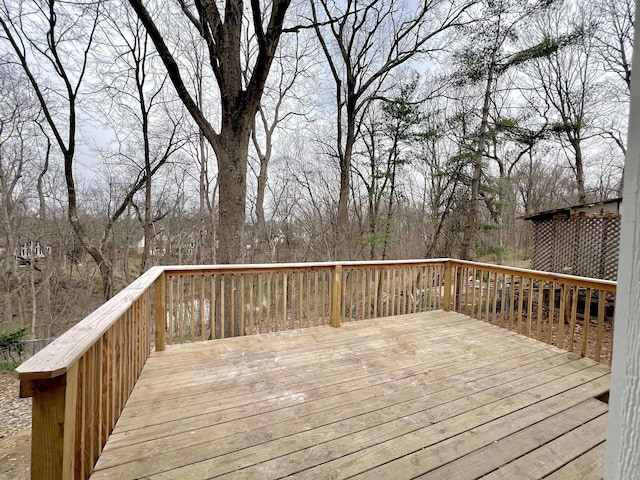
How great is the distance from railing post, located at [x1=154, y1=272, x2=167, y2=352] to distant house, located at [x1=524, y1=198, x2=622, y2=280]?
27.5ft

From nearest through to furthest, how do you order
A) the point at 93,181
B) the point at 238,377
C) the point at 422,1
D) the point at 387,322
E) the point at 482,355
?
the point at 238,377 → the point at 482,355 → the point at 387,322 → the point at 422,1 → the point at 93,181

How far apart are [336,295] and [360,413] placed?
6.32 feet

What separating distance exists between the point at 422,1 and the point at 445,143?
3974 millimetres

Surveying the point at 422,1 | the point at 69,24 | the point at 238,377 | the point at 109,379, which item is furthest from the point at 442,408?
the point at 69,24

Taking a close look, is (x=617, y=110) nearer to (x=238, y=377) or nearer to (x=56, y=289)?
(x=238, y=377)

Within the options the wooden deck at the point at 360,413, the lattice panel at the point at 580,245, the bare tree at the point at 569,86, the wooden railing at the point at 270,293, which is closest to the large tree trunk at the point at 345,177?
the wooden railing at the point at 270,293

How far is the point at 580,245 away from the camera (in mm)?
7281

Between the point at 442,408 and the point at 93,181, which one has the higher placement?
the point at 93,181

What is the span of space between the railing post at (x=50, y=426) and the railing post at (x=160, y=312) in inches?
86.2

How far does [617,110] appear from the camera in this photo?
33.1 feet

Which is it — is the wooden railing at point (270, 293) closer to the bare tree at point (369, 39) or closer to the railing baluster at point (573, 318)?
the railing baluster at point (573, 318)

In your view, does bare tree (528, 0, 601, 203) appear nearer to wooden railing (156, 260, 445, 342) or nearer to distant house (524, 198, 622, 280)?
distant house (524, 198, 622, 280)

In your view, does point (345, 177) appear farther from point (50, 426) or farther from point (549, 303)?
point (50, 426)

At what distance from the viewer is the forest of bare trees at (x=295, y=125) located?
7.28 metres
